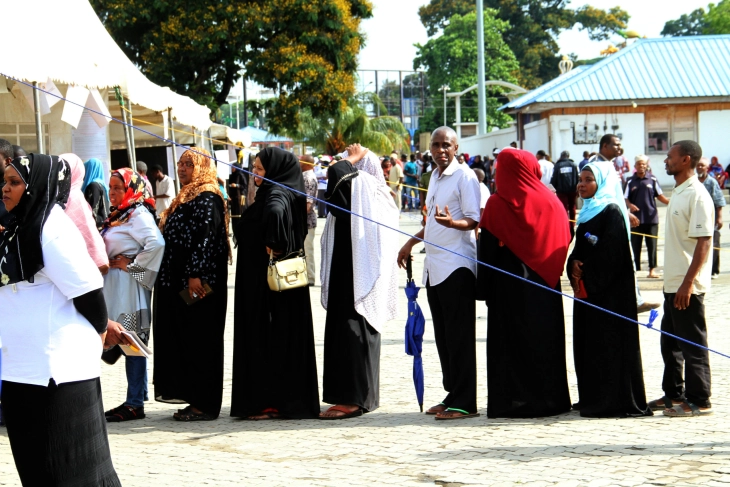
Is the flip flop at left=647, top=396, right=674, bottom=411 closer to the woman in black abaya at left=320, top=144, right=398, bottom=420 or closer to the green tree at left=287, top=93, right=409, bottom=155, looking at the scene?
the woman in black abaya at left=320, top=144, right=398, bottom=420

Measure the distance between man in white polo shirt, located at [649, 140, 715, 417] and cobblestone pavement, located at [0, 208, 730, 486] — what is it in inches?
8.7

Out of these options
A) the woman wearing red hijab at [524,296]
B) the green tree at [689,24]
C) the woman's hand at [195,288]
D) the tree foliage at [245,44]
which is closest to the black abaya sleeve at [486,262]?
the woman wearing red hijab at [524,296]

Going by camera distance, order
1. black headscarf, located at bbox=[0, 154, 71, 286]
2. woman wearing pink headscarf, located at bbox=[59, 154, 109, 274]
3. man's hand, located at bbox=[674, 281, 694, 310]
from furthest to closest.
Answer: man's hand, located at bbox=[674, 281, 694, 310]
woman wearing pink headscarf, located at bbox=[59, 154, 109, 274]
black headscarf, located at bbox=[0, 154, 71, 286]

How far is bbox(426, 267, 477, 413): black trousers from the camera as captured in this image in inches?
271

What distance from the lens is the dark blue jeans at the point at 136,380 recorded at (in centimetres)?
712

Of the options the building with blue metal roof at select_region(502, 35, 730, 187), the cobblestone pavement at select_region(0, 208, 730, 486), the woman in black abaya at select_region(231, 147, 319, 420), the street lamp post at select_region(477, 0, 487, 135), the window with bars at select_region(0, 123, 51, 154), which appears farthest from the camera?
the building with blue metal roof at select_region(502, 35, 730, 187)

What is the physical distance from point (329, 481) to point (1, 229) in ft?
7.23

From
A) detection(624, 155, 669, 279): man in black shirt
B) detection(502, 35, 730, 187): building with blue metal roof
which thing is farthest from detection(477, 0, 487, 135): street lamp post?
detection(624, 155, 669, 279): man in black shirt

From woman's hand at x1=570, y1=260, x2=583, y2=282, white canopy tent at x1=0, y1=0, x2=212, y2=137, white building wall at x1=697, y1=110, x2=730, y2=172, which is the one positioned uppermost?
white building wall at x1=697, y1=110, x2=730, y2=172

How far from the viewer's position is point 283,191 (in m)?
7.08

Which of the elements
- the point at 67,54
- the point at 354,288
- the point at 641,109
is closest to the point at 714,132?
the point at 641,109

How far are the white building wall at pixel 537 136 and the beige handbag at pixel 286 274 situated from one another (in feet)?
102

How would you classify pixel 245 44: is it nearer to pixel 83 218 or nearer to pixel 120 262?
pixel 120 262

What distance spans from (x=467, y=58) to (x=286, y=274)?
74.1 m
